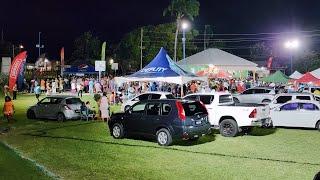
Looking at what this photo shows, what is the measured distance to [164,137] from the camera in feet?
50.9

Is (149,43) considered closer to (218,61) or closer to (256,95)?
(218,61)

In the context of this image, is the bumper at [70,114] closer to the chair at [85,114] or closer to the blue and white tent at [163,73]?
the chair at [85,114]

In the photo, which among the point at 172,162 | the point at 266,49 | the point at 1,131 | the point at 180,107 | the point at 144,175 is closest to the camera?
the point at 144,175

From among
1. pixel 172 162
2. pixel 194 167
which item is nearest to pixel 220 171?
pixel 194 167

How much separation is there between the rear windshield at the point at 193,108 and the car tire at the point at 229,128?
242 cm

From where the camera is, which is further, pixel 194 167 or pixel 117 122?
pixel 117 122

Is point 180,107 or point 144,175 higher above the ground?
point 180,107

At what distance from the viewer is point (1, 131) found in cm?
1975

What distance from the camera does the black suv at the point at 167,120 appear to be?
15.1 m

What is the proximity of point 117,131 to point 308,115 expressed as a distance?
897 cm

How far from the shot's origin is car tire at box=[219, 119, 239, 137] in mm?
17969

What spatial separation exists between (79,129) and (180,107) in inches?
271

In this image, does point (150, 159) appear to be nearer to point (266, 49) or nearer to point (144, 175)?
point (144, 175)

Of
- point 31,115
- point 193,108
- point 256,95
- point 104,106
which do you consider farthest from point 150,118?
point 256,95
